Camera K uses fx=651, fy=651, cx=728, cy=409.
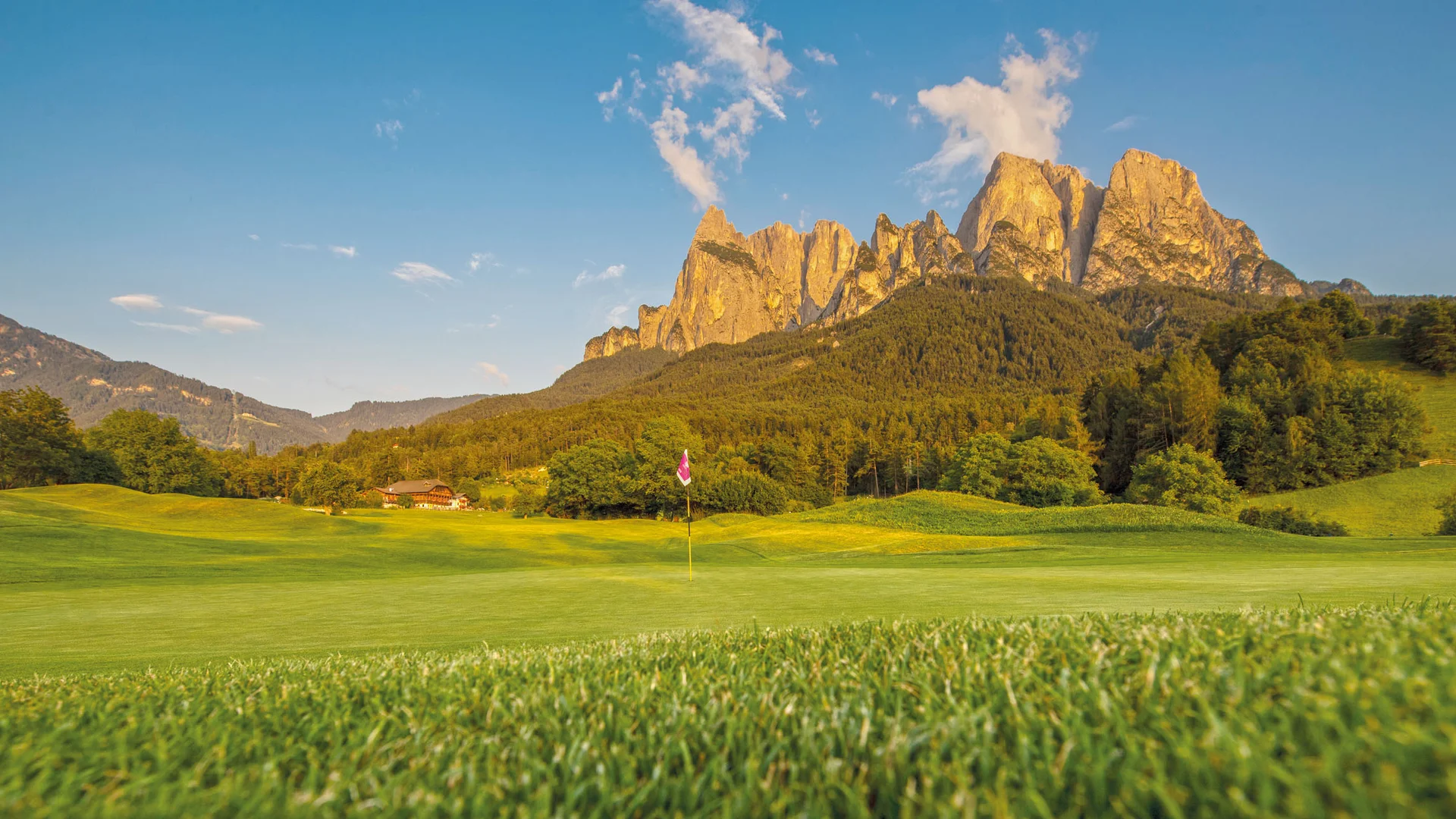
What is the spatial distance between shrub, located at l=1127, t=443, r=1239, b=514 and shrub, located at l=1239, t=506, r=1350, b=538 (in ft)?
19.3

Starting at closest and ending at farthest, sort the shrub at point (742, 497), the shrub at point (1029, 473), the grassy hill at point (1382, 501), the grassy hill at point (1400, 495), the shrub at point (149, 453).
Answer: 1. the grassy hill at point (1382, 501)
2. the grassy hill at point (1400, 495)
3. the shrub at point (1029, 473)
4. the shrub at point (149, 453)
5. the shrub at point (742, 497)

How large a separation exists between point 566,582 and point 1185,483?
52.1 metres

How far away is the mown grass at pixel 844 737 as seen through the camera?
1.54 m

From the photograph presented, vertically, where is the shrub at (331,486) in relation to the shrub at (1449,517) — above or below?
below

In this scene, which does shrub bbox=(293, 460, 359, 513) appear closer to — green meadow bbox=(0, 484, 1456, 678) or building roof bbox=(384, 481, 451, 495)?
building roof bbox=(384, 481, 451, 495)

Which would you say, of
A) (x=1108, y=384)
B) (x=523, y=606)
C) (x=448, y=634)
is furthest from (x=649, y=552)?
(x=1108, y=384)

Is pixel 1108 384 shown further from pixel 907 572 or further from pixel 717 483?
pixel 907 572

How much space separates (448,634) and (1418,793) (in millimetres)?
11358

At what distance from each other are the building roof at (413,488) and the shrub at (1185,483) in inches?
5468

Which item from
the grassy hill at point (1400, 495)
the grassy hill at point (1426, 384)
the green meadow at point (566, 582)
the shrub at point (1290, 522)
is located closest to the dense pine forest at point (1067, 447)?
the grassy hill at point (1426, 384)

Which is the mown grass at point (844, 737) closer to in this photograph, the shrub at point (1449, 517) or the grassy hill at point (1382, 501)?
the shrub at point (1449, 517)

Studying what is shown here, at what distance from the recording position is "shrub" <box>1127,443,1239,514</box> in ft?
163

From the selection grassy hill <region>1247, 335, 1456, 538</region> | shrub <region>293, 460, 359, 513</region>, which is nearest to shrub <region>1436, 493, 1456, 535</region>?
grassy hill <region>1247, 335, 1456, 538</region>

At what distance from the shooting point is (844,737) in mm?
2057
